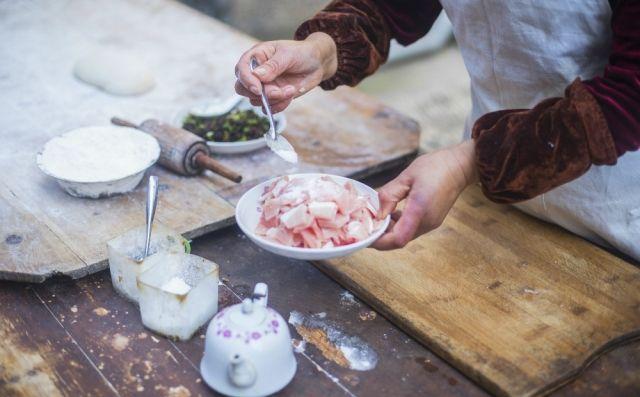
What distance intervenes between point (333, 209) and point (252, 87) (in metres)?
0.51

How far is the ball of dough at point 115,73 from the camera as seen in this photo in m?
2.83

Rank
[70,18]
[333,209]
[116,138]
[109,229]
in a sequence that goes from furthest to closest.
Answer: [70,18] < [116,138] < [109,229] < [333,209]

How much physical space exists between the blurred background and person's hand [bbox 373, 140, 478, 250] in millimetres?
3182

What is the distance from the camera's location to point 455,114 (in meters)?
5.59

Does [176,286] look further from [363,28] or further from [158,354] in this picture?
[363,28]

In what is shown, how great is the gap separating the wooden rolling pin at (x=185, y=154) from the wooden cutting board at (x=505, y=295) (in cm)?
60

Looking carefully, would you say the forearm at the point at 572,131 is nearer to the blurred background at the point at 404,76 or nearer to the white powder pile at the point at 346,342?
the white powder pile at the point at 346,342

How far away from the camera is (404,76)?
626 centimetres

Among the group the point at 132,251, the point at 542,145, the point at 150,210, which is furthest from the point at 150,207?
the point at 542,145

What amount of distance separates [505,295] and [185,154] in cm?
116

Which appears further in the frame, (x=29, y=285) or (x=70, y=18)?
(x=70, y=18)

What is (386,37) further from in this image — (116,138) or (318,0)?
(318,0)

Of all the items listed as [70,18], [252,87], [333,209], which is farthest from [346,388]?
[70,18]

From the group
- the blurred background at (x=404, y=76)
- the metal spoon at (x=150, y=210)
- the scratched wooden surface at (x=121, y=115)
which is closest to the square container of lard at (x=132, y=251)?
the metal spoon at (x=150, y=210)
